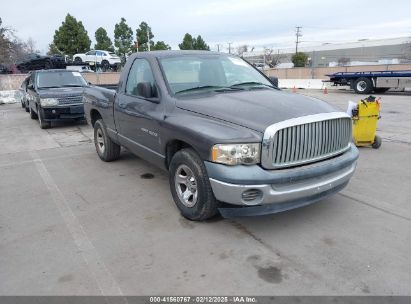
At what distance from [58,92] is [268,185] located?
8816 mm

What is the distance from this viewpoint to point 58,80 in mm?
11555

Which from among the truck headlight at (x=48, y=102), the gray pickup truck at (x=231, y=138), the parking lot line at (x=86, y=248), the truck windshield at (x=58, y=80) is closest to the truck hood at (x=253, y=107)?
the gray pickup truck at (x=231, y=138)

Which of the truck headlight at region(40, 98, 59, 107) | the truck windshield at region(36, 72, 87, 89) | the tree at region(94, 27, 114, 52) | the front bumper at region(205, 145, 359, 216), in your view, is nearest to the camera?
the front bumper at region(205, 145, 359, 216)

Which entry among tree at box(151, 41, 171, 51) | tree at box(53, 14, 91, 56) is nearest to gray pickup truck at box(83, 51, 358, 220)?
tree at box(53, 14, 91, 56)

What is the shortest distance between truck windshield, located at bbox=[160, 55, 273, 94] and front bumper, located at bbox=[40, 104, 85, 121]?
6463 millimetres

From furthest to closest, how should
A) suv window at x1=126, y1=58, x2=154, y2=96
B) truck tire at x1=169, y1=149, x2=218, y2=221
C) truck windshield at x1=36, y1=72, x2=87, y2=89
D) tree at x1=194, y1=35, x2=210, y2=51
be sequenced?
1. tree at x1=194, y1=35, x2=210, y2=51
2. truck windshield at x1=36, y1=72, x2=87, y2=89
3. suv window at x1=126, y1=58, x2=154, y2=96
4. truck tire at x1=169, y1=149, x2=218, y2=221

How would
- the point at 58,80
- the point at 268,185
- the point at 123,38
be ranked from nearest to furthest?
1. the point at 268,185
2. the point at 58,80
3. the point at 123,38

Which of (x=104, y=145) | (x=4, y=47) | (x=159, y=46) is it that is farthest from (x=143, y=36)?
(x=104, y=145)

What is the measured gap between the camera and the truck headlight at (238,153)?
11.2 feet

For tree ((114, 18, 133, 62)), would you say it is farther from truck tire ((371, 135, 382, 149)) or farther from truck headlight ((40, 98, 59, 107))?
truck tire ((371, 135, 382, 149))

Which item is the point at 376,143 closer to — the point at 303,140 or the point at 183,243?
the point at 303,140

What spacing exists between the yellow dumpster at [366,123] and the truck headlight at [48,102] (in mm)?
7805

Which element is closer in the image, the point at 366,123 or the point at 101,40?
the point at 366,123

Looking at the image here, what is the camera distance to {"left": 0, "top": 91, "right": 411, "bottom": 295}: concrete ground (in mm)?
3002
